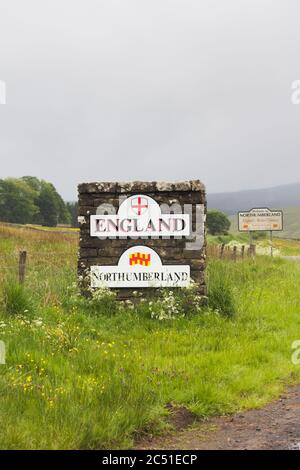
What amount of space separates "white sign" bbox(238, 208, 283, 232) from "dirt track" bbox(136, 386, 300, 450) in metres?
24.9

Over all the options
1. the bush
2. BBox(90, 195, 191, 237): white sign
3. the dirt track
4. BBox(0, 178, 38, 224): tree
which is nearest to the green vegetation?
BBox(0, 178, 38, 224): tree

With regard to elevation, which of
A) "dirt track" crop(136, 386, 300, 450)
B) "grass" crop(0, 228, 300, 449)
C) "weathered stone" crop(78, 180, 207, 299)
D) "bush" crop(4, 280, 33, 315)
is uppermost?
"weathered stone" crop(78, 180, 207, 299)

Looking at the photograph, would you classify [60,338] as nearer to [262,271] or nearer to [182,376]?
[182,376]

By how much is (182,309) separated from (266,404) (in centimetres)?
388

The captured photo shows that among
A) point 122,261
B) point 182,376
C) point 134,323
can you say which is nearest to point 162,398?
point 182,376

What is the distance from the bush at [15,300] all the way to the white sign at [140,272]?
1.82 metres

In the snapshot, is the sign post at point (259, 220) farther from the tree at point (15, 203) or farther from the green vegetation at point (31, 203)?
the green vegetation at point (31, 203)

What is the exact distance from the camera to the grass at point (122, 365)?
16.1 feet

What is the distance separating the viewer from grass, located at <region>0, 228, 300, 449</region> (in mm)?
4910

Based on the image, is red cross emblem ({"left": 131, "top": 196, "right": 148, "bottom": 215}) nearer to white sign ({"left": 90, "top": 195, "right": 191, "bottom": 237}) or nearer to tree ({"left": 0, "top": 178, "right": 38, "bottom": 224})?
white sign ({"left": 90, "top": 195, "right": 191, "bottom": 237})

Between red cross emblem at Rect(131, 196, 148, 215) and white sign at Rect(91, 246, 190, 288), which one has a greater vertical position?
red cross emblem at Rect(131, 196, 148, 215)

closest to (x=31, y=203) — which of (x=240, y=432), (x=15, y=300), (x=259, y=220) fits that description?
(x=259, y=220)

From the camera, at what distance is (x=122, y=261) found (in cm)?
1057

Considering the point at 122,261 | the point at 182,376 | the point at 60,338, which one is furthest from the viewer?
the point at 122,261
